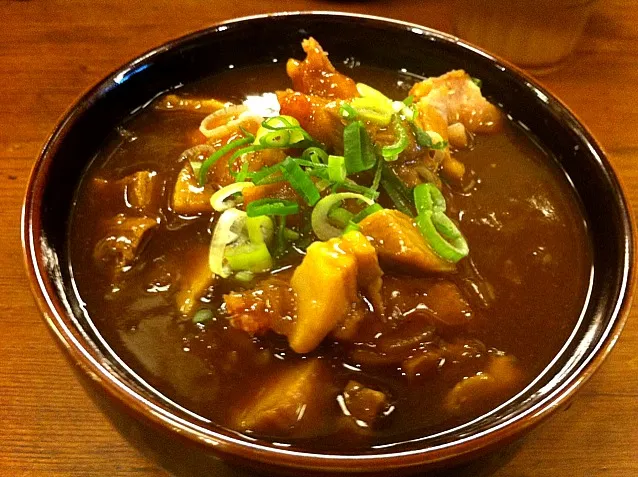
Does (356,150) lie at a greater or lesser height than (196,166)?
greater

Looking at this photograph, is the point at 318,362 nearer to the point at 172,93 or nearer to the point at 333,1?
the point at 172,93

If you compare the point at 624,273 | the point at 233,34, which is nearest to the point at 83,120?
the point at 233,34

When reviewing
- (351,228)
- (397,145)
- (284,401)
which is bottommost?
(284,401)

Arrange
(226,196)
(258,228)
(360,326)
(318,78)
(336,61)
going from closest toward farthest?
(360,326), (258,228), (226,196), (318,78), (336,61)

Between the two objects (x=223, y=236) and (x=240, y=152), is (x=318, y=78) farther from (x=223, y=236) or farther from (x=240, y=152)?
(x=223, y=236)

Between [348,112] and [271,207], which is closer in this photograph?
[271,207]

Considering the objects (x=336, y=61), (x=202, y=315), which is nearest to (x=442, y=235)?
(x=202, y=315)

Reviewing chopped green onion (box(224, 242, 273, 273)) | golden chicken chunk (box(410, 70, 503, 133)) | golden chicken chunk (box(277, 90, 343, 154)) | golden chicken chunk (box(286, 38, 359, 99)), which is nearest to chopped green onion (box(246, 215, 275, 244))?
chopped green onion (box(224, 242, 273, 273))

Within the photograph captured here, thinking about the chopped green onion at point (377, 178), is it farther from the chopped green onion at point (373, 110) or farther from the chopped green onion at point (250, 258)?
the chopped green onion at point (250, 258)

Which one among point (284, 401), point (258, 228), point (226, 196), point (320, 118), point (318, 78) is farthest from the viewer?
point (318, 78)
